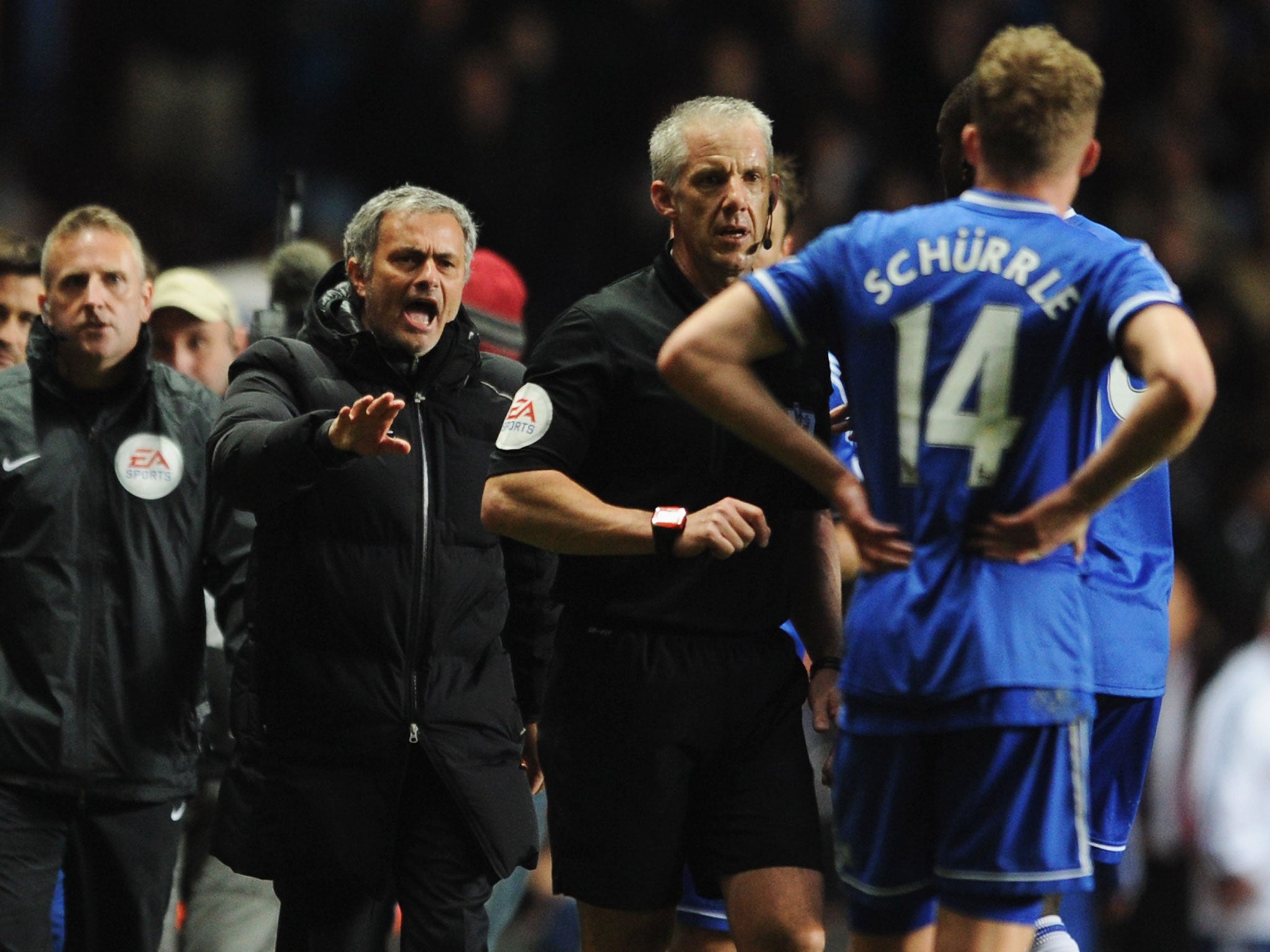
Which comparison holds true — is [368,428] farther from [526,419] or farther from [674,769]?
[674,769]

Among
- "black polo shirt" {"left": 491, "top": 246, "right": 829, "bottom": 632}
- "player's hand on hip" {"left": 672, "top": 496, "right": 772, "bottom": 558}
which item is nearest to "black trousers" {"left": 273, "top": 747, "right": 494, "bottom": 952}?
"black polo shirt" {"left": 491, "top": 246, "right": 829, "bottom": 632}

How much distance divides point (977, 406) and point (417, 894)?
1943 mm

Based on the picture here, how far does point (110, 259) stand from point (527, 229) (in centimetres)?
547

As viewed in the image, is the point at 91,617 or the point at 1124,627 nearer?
the point at 1124,627

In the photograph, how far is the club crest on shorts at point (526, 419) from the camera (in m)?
3.99

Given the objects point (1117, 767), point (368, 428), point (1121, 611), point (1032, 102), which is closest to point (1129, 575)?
point (1121, 611)

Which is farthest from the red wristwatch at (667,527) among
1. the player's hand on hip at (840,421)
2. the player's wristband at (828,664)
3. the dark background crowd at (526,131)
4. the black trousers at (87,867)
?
the dark background crowd at (526,131)

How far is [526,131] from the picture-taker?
10750 millimetres

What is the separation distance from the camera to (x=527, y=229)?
34.8ft

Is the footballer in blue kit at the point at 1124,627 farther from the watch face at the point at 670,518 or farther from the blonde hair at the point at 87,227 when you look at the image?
the blonde hair at the point at 87,227

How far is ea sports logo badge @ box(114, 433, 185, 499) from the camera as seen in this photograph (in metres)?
5.08

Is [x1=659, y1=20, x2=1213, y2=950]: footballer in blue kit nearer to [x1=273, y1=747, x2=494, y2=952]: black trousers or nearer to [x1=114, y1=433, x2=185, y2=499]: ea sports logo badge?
[x1=273, y1=747, x2=494, y2=952]: black trousers

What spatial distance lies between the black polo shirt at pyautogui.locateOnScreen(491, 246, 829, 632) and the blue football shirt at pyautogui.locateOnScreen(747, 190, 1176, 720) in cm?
66

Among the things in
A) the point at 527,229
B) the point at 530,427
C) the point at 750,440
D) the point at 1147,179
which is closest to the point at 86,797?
the point at 530,427
